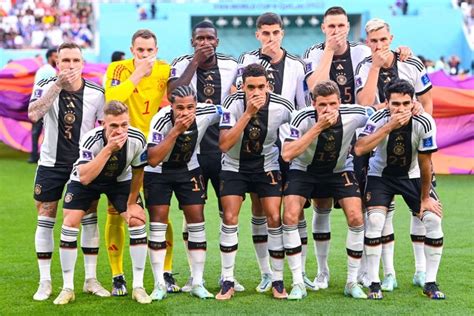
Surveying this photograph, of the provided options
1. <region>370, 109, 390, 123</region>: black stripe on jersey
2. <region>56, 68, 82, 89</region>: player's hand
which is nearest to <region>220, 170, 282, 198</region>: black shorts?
<region>370, 109, 390, 123</region>: black stripe on jersey

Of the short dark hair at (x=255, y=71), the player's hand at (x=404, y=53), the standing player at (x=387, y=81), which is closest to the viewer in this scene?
the short dark hair at (x=255, y=71)

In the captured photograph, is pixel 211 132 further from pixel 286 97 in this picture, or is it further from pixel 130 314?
pixel 130 314

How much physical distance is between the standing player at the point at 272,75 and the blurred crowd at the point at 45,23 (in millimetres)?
24846

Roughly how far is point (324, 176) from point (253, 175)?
1.84 ft

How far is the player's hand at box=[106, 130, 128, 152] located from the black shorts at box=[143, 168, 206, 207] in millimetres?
567

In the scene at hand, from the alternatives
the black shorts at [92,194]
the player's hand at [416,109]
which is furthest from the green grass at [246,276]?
the player's hand at [416,109]

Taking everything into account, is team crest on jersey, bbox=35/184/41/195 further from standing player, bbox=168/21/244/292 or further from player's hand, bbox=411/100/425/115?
player's hand, bbox=411/100/425/115

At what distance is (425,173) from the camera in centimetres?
708

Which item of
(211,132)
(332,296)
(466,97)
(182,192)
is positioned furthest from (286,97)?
(466,97)

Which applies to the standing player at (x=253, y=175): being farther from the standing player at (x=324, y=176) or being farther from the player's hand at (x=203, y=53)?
the player's hand at (x=203, y=53)

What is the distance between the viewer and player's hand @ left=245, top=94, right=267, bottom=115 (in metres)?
6.92

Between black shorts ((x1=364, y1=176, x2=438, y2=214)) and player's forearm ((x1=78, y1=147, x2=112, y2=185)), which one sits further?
black shorts ((x1=364, y1=176, x2=438, y2=214))

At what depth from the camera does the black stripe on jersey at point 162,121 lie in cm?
711

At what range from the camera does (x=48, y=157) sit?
743cm
